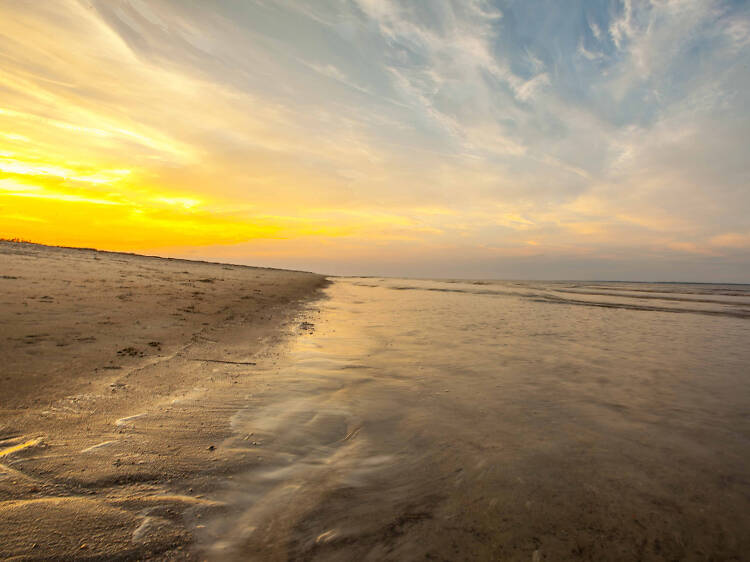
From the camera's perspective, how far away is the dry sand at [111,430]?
2.12 m

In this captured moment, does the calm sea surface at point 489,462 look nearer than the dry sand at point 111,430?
A: No

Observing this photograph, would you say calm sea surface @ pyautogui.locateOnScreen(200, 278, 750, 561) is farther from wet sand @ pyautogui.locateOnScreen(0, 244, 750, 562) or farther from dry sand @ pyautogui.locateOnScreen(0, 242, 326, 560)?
dry sand @ pyautogui.locateOnScreen(0, 242, 326, 560)

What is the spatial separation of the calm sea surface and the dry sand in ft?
1.02

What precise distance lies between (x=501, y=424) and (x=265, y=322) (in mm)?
8342

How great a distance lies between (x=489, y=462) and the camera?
3.40m

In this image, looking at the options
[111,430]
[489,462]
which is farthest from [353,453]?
[111,430]

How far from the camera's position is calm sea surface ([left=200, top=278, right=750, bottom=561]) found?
234 cm

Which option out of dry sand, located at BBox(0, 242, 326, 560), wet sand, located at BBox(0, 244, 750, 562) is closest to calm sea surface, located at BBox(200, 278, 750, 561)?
wet sand, located at BBox(0, 244, 750, 562)

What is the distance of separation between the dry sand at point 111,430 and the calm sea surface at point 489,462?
31 cm

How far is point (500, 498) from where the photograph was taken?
111 inches

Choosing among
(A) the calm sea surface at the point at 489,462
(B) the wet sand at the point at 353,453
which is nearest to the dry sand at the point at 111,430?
(B) the wet sand at the point at 353,453

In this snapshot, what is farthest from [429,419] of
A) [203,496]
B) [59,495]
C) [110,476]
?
[59,495]

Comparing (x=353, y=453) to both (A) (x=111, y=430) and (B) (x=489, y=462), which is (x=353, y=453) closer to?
(B) (x=489, y=462)

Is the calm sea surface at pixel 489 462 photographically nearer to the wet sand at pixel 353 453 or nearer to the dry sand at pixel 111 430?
the wet sand at pixel 353 453
